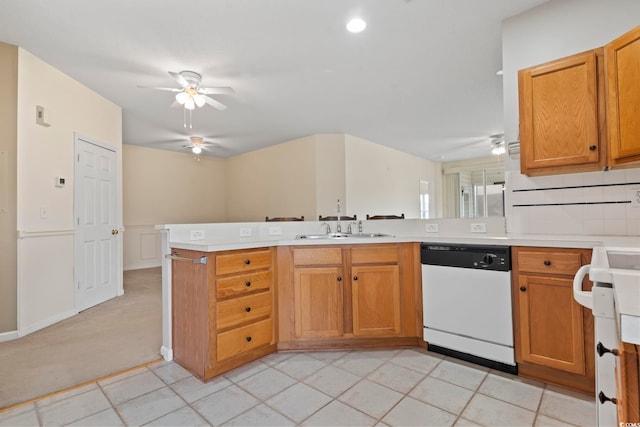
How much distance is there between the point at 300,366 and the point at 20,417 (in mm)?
1524

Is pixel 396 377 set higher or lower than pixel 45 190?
lower

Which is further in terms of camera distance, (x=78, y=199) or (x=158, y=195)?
(x=158, y=195)

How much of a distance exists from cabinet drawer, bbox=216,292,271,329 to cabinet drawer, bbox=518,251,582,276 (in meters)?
1.73

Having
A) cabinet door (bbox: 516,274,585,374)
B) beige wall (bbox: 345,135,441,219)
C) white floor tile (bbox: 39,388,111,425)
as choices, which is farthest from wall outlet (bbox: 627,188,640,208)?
beige wall (bbox: 345,135,441,219)

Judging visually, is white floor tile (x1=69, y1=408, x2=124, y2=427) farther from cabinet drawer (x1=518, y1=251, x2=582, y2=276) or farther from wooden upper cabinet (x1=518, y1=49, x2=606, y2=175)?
wooden upper cabinet (x1=518, y1=49, x2=606, y2=175)

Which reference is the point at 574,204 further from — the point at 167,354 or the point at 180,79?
the point at 180,79

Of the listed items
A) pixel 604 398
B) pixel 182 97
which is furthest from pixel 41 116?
pixel 604 398

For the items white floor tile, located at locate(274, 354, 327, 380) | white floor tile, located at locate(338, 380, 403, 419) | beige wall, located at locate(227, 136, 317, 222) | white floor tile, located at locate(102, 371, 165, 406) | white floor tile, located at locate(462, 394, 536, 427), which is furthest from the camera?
beige wall, located at locate(227, 136, 317, 222)

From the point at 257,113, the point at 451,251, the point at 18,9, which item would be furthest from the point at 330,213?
the point at 18,9

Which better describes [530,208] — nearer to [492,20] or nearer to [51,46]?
[492,20]

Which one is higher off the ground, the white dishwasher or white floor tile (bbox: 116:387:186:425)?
the white dishwasher

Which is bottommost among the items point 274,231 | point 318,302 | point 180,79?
point 318,302

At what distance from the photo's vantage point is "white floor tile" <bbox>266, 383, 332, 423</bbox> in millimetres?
1570

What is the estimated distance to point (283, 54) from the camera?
289 cm
